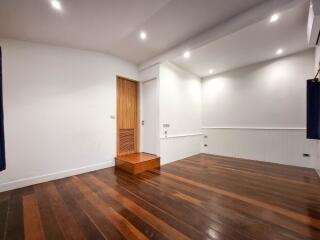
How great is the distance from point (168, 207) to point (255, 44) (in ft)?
12.2

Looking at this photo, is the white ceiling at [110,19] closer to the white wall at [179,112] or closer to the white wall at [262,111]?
the white wall at [179,112]

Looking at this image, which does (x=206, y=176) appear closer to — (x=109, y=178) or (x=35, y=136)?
(x=109, y=178)

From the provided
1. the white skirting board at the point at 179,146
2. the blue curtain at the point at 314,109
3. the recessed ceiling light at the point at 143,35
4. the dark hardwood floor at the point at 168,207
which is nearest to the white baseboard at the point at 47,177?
the dark hardwood floor at the point at 168,207

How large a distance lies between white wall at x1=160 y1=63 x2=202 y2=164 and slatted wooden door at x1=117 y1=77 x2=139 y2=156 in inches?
38.8

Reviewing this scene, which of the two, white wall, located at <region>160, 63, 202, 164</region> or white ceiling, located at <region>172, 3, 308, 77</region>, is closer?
white ceiling, located at <region>172, 3, 308, 77</region>

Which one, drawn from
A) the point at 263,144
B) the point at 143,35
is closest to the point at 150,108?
the point at 143,35

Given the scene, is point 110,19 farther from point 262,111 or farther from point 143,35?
point 262,111

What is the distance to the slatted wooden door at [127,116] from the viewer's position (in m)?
4.32

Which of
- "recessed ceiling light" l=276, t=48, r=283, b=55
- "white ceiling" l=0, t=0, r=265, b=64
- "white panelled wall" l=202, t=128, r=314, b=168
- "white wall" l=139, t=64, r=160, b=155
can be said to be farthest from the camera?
"white wall" l=139, t=64, r=160, b=155

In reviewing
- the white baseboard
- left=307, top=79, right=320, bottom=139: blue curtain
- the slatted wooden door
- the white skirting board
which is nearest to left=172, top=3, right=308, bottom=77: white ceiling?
left=307, top=79, right=320, bottom=139: blue curtain

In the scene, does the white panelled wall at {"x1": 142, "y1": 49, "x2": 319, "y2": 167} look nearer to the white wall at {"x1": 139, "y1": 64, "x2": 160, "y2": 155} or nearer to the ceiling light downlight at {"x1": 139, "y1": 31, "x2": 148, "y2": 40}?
the white wall at {"x1": 139, "y1": 64, "x2": 160, "y2": 155}

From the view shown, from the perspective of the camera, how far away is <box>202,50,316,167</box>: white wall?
12.5 feet

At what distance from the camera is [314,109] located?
109 inches

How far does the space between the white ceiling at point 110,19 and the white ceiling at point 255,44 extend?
2.07 ft
